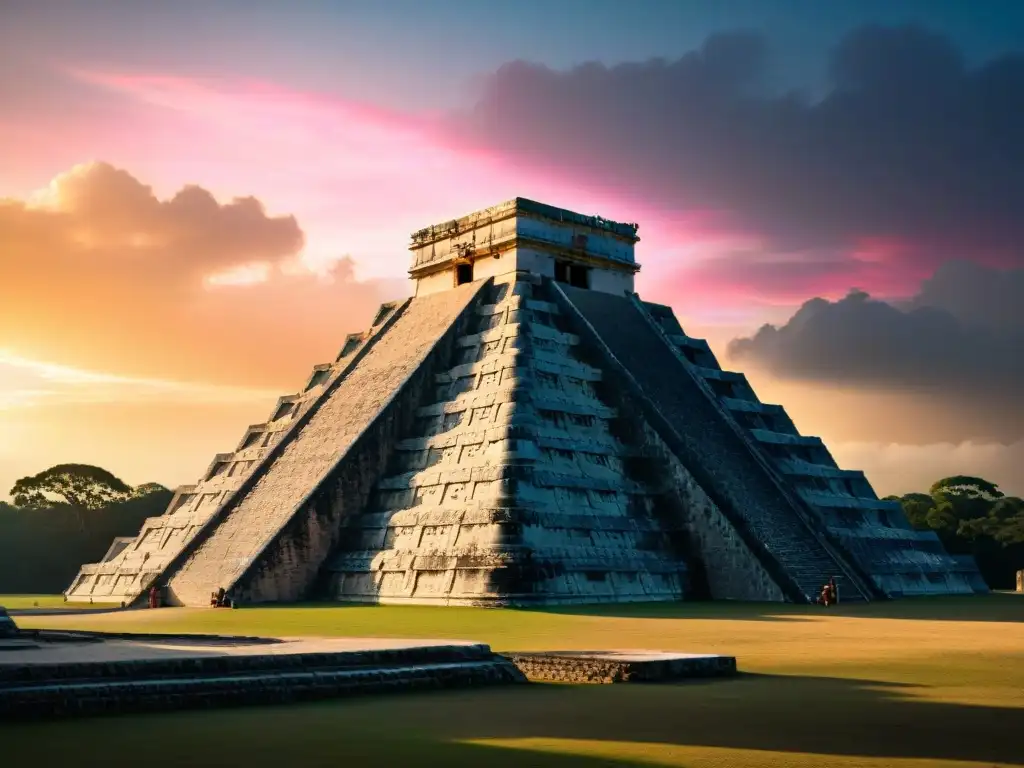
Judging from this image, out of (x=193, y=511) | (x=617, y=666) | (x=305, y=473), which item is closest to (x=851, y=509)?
(x=305, y=473)

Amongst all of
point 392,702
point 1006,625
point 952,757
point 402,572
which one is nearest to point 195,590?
point 402,572

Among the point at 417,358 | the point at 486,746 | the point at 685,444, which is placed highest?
the point at 417,358

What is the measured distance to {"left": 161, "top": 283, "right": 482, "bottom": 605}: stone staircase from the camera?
30.9m

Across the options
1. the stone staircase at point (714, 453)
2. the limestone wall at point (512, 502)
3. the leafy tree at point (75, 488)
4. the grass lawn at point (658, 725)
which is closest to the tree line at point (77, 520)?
the leafy tree at point (75, 488)

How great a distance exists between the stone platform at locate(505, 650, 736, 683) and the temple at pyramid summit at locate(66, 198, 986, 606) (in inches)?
538

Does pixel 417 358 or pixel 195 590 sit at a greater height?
pixel 417 358

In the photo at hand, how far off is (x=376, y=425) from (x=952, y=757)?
27.0 meters

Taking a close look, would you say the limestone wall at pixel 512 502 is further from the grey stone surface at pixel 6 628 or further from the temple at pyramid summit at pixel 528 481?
the grey stone surface at pixel 6 628

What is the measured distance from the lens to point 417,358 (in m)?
36.7

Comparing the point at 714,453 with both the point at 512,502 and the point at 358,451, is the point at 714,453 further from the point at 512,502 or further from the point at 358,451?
the point at 358,451

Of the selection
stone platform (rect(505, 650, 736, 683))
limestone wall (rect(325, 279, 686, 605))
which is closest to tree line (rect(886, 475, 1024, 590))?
limestone wall (rect(325, 279, 686, 605))

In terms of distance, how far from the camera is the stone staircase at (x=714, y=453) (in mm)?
30484

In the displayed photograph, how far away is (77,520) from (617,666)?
181 feet

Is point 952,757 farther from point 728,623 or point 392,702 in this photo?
point 728,623
